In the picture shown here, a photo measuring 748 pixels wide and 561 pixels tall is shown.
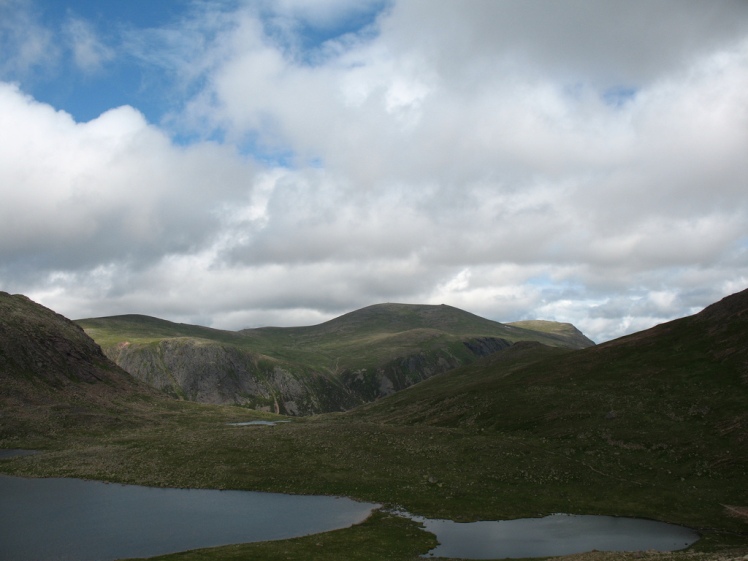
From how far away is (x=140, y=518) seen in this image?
61.9m

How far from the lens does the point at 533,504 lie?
2638 inches

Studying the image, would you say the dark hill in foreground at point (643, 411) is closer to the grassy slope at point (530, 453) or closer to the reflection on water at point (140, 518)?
the grassy slope at point (530, 453)

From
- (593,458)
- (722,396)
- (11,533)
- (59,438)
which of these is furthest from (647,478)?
(59,438)

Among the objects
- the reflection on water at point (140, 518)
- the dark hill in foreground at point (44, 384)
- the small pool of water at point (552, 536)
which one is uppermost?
the dark hill in foreground at point (44, 384)

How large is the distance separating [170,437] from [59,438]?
112ft

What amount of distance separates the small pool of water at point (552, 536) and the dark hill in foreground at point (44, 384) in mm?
118485

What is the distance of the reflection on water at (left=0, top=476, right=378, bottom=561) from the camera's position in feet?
171

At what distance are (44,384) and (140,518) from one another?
13297 cm

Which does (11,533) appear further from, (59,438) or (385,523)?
(59,438)

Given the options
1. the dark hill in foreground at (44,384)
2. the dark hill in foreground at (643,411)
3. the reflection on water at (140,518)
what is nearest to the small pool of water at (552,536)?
the dark hill in foreground at (643,411)

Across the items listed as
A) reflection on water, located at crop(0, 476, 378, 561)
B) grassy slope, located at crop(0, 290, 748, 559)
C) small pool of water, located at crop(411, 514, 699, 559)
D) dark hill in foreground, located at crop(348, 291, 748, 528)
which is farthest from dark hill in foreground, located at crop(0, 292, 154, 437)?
small pool of water, located at crop(411, 514, 699, 559)

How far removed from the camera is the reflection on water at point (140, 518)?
5222 centimetres

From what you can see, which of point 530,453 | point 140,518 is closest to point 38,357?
point 140,518

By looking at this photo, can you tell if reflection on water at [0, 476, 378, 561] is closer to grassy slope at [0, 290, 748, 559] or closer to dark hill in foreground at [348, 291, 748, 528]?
grassy slope at [0, 290, 748, 559]
